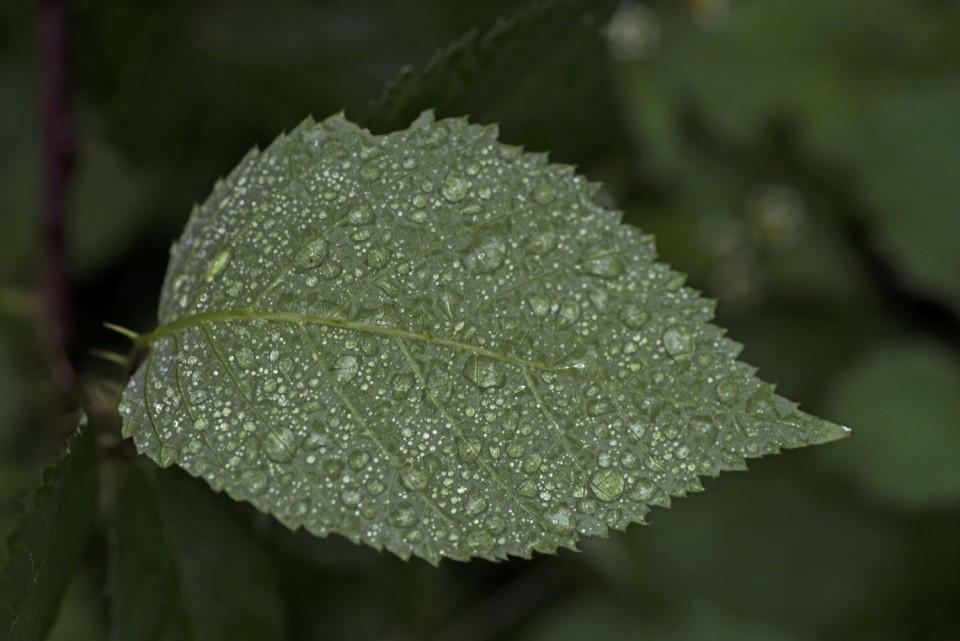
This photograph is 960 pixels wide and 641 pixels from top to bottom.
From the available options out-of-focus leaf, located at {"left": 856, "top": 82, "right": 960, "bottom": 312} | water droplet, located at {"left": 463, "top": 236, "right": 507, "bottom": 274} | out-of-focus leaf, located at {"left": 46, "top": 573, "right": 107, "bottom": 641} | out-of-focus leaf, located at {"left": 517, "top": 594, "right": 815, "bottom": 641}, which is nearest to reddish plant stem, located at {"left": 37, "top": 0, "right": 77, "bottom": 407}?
out-of-focus leaf, located at {"left": 46, "top": 573, "right": 107, "bottom": 641}

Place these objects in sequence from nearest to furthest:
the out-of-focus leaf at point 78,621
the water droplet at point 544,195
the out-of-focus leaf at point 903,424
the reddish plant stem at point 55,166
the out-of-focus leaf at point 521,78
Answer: the water droplet at point 544,195, the out-of-focus leaf at point 521,78, the reddish plant stem at point 55,166, the out-of-focus leaf at point 78,621, the out-of-focus leaf at point 903,424

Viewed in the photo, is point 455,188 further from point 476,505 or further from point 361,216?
point 476,505

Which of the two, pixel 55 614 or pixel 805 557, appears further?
pixel 805 557

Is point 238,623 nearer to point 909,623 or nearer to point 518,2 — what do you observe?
point 518,2

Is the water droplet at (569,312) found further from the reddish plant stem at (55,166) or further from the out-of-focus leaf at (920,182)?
the out-of-focus leaf at (920,182)

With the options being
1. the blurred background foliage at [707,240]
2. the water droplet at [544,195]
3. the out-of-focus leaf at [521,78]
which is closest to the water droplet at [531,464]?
the water droplet at [544,195]

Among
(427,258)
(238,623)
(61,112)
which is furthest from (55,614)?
(61,112)

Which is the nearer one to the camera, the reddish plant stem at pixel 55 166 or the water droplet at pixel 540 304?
the water droplet at pixel 540 304

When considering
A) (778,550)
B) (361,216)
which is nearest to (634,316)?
(361,216)
